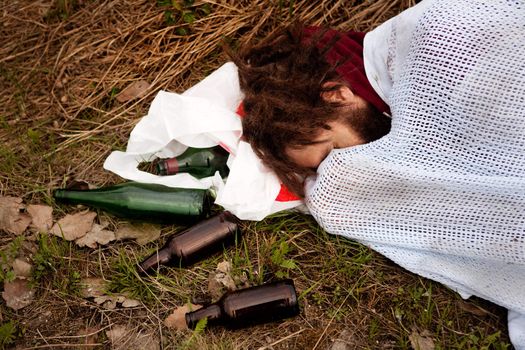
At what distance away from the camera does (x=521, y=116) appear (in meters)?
2.20

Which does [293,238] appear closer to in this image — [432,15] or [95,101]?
[432,15]

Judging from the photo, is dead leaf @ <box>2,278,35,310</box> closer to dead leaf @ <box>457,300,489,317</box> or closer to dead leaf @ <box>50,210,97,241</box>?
dead leaf @ <box>50,210,97,241</box>

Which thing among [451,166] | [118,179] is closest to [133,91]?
[118,179]

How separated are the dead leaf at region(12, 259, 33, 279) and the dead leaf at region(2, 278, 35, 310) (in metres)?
0.03

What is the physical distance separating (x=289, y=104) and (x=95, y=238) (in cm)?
117

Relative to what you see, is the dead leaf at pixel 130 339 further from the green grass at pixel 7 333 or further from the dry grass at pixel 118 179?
the green grass at pixel 7 333

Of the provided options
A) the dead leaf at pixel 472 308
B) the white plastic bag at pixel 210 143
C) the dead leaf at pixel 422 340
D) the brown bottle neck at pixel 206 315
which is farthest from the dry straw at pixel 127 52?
the dead leaf at pixel 422 340

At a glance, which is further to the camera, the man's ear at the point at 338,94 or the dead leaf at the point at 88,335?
the man's ear at the point at 338,94

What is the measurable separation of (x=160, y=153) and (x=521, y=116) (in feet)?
5.90

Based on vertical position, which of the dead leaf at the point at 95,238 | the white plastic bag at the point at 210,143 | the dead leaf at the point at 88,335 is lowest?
the dead leaf at the point at 88,335

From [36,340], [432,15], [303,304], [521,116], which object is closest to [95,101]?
[36,340]

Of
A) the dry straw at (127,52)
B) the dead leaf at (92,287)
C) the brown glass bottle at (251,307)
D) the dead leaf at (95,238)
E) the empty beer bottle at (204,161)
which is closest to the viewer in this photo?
the brown glass bottle at (251,307)

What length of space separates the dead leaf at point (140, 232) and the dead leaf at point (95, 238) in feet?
0.13

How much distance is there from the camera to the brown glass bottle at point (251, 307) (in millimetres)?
2336
